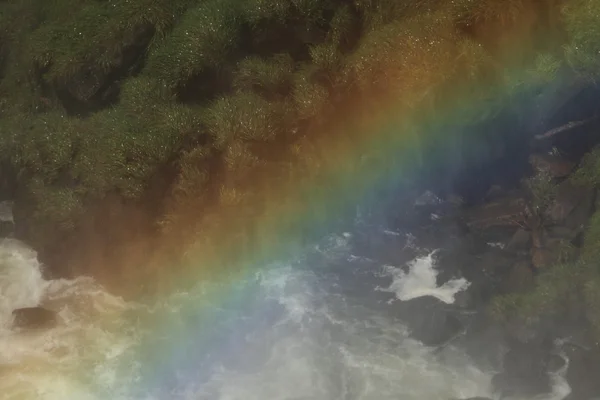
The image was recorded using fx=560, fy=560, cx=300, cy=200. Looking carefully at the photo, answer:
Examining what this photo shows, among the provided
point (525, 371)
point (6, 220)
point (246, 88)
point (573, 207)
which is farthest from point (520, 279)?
point (6, 220)

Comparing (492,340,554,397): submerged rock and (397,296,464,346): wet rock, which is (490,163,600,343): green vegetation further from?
(397,296,464,346): wet rock

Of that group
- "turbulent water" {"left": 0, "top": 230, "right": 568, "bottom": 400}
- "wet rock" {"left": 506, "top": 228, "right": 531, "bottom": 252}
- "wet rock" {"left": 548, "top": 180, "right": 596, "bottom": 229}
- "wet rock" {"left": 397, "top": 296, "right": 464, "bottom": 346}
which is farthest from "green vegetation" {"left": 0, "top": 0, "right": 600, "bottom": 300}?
"wet rock" {"left": 397, "top": 296, "right": 464, "bottom": 346}

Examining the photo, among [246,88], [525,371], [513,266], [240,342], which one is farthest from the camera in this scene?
[513,266]

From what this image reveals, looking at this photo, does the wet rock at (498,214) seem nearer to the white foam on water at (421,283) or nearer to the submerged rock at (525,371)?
the white foam on water at (421,283)

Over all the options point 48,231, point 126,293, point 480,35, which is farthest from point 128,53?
point 480,35

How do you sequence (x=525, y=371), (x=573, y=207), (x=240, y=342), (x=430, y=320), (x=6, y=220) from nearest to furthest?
(x=525, y=371)
(x=240, y=342)
(x=430, y=320)
(x=6, y=220)
(x=573, y=207)

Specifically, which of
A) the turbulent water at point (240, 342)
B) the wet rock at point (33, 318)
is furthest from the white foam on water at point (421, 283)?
the wet rock at point (33, 318)

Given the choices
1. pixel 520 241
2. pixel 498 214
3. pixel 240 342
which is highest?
pixel 498 214

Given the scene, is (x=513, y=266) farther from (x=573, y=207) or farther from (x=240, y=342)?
(x=240, y=342)
